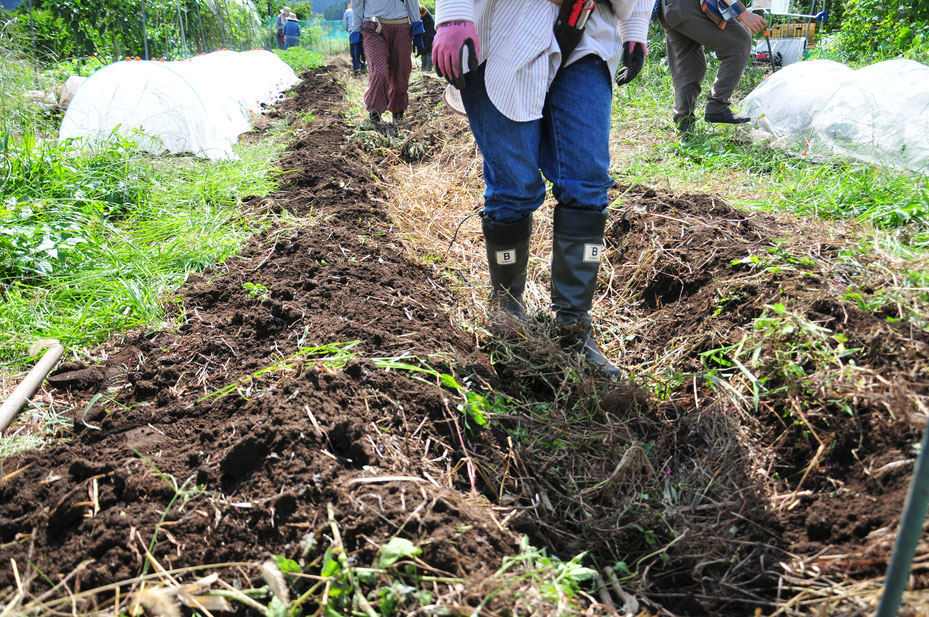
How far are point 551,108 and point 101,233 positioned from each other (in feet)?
7.96

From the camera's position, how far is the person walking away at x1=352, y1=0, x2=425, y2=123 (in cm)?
522

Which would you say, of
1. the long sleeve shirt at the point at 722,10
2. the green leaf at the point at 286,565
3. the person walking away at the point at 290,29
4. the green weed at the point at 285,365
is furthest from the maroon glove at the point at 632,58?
the person walking away at the point at 290,29

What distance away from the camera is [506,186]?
1.99 metres

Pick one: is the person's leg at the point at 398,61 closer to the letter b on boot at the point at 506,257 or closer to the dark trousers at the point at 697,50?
the dark trousers at the point at 697,50

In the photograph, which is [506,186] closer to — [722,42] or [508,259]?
[508,259]

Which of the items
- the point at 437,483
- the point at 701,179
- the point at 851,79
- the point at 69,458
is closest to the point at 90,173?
the point at 69,458

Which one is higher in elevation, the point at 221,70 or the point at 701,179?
the point at 221,70

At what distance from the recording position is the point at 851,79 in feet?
13.3

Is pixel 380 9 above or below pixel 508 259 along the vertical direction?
above

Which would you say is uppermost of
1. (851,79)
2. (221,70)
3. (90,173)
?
(221,70)

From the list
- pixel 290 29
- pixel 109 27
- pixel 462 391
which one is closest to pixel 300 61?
pixel 290 29

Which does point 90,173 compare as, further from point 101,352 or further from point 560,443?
point 560,443

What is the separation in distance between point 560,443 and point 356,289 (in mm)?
1060

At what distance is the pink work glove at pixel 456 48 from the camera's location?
5.60ft
